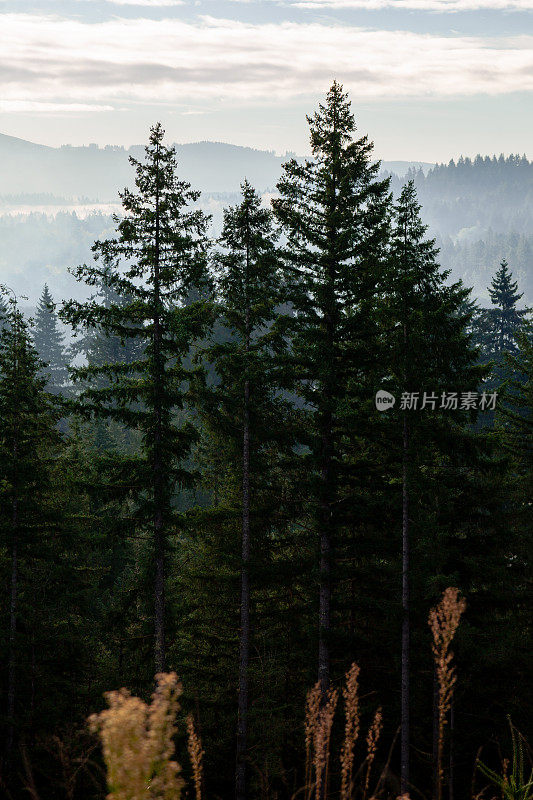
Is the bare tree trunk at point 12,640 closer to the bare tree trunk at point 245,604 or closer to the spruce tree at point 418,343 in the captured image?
the bare tree trunk at point 245,604

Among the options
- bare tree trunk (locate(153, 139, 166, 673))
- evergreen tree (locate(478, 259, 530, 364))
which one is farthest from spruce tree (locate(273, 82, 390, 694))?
evergreen tree (locate(478, 259, 530, 364))

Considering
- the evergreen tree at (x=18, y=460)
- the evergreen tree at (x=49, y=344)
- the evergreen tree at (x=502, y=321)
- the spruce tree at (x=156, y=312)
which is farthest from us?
the evergreen tree at (x=49, y=344)

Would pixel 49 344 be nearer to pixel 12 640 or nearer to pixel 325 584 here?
pixel 12 640

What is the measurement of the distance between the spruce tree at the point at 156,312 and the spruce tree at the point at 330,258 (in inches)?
92.6

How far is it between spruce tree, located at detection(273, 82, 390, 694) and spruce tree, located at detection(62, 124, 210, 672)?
235 cm

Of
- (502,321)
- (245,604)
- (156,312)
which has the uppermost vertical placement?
(156,312)

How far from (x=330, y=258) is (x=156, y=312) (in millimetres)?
4299

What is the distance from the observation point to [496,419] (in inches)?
867

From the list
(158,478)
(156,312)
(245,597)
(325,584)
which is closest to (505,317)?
(245,597)

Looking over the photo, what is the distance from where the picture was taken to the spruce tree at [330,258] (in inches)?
595

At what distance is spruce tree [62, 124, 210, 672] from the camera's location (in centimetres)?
1517

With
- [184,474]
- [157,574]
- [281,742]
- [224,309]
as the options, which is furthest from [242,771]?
[224,309]

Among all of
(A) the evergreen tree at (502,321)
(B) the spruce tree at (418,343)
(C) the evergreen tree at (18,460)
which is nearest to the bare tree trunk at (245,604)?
(B) the spruce tree at (418,343)

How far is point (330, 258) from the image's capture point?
14992 mm
